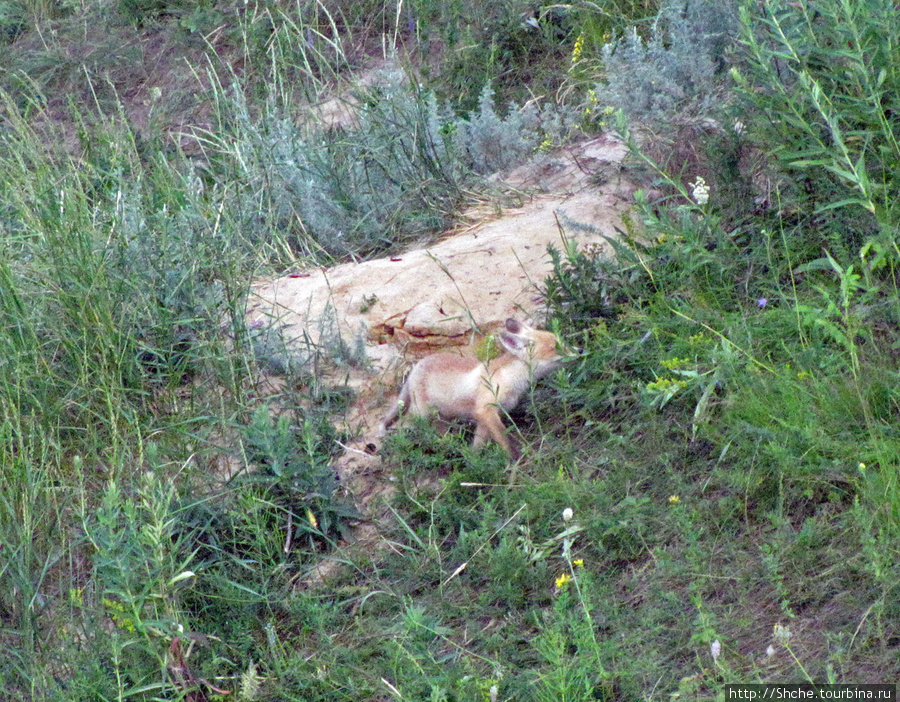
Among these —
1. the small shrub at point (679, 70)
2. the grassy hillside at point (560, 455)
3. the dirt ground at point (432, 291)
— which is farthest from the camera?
the small shrub at point (679, 70)

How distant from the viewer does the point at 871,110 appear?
353 cm

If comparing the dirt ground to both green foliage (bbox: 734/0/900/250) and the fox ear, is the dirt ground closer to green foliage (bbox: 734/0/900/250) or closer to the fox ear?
the fox ear

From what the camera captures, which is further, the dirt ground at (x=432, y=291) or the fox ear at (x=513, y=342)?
the dirt ground at (x=432, y=291)

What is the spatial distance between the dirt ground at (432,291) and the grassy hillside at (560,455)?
0.14m

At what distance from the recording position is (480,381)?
4320mm

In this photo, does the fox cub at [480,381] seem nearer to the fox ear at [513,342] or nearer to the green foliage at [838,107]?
the fox ear at [513,342]

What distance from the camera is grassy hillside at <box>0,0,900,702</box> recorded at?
3.10 meters

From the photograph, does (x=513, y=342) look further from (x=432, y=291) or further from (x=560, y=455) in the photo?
(x=432, y=291)

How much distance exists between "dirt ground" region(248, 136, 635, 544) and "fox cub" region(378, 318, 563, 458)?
260 millimetres

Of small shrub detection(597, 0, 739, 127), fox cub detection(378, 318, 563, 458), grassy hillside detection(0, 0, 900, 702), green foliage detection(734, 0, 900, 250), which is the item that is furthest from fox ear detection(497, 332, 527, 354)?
small shrub detection(597, 0, 739, 127)

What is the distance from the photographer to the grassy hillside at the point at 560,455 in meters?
3.10

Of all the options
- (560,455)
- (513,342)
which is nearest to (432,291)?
(513,342)

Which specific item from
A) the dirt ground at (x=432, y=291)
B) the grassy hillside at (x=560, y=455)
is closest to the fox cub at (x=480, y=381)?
the grassy hillside at (x=560, y=455)

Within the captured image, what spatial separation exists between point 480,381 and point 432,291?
853 millimetres
